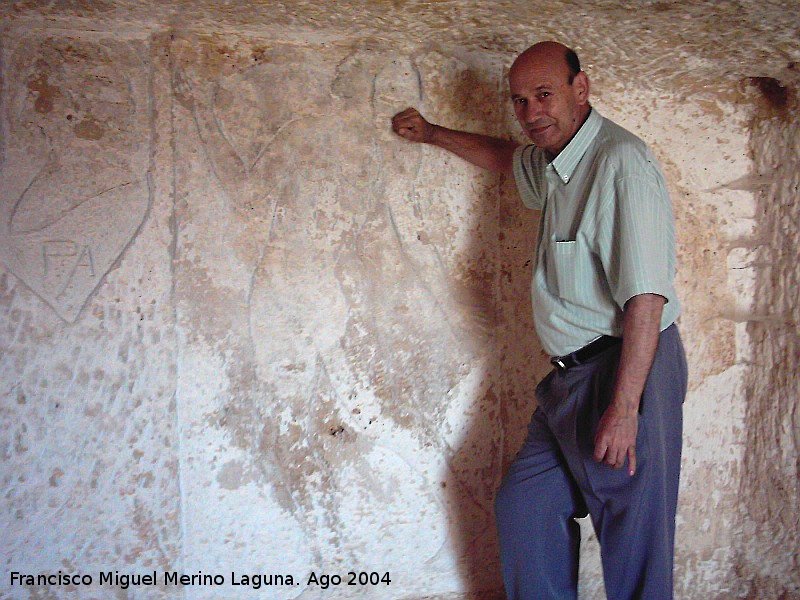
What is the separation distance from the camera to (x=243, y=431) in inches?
72.2

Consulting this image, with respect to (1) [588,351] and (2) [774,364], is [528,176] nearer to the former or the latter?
(1) [588,351]

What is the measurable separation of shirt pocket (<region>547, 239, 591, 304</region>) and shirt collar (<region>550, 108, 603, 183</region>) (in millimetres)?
174

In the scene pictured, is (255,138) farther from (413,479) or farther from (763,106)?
(763,106)

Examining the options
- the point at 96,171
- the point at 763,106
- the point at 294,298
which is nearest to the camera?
the point at 96,171

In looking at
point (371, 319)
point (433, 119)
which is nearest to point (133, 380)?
point (371, 319)

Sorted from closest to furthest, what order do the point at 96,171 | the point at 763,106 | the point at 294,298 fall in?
the point at 96,171 < the point at 294,298 < the point at 763,106

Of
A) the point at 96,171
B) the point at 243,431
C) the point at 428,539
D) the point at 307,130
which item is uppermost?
the point at 307,130

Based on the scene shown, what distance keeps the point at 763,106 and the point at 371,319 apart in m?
Answer: 1.41

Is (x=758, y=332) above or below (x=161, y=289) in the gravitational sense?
below

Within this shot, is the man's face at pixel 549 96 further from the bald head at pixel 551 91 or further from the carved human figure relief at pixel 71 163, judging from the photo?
the carved human figure relief at pixel 71 163

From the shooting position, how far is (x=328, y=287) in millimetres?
1867

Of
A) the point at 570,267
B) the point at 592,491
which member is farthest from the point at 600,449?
the point at 570,267

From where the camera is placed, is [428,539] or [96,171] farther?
[428,539]

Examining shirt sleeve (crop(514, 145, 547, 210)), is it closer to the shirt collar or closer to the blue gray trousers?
the shirt collar
